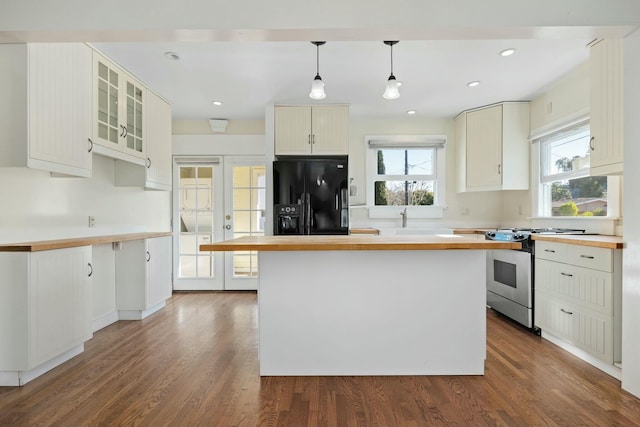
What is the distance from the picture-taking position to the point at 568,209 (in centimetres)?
352

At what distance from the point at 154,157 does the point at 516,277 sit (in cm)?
383

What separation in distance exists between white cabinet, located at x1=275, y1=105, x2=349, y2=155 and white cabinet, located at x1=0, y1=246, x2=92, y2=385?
2.46 m

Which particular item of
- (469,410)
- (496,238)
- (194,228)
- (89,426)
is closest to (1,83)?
(89,426)

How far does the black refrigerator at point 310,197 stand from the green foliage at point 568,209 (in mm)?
2237

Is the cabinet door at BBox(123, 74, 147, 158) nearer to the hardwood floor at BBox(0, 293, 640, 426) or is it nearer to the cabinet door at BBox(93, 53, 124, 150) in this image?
the cabinet door at BBox(93, 53, 124, 150)

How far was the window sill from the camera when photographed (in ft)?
15.6

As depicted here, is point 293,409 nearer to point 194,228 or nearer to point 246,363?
point 246,363

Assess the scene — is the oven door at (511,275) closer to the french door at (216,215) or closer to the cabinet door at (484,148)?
the cabinet door at (484,148)

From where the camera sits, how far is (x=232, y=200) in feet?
16.0

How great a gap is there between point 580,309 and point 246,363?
2.43 m

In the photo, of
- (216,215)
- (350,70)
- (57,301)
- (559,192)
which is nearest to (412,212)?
(559,192)

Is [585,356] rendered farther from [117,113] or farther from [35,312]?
[117,113]

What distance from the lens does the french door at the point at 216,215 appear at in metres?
4.87

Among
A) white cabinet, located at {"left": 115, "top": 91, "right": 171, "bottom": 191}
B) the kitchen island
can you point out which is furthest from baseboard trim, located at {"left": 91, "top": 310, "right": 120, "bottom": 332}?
the kitchen island
